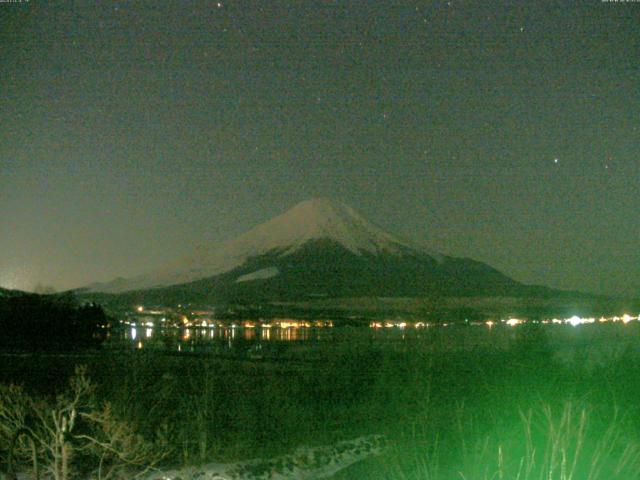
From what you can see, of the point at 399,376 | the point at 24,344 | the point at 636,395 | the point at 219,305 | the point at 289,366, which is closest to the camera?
the point at 636,395

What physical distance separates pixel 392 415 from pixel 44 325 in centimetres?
3777

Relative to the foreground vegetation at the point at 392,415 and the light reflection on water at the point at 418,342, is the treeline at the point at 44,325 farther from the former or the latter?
the foreground vegetation at the point at 392,415

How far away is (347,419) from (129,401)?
4527mm

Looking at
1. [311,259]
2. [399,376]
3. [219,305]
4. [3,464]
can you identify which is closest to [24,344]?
[399,376]

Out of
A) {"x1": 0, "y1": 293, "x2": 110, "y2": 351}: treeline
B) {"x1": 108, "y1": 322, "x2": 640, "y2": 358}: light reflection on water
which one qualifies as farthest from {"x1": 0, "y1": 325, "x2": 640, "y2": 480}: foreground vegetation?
{"x1": 0, "y1": 293, "x2": 110, "y2": 351}: treeline

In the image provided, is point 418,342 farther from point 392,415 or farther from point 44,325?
point 44,325

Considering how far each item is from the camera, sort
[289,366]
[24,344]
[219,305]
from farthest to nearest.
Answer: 1. [219,305]
2. [24,344]
3. [289,366]

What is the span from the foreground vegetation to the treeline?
2415cm

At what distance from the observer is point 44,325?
49375 mm

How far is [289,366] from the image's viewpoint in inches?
1221

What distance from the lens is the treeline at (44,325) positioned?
47906 mm

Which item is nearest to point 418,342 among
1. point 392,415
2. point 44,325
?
point 392,415

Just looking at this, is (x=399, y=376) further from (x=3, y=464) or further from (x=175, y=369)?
(x=3, y=464)

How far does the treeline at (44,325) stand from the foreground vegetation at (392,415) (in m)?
24.1
